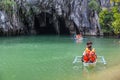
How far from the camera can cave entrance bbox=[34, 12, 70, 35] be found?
62469 mm

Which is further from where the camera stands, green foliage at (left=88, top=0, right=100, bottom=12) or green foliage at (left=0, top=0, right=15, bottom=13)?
green foliage at (left=0, top=0, right=15, bottom=13)

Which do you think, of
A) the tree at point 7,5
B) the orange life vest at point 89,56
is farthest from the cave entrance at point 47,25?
the orange life vest at point 89,56

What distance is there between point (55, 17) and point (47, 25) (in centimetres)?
516

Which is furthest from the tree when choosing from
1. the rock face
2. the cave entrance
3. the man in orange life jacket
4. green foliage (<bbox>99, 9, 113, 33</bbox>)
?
the man in orange life jacket

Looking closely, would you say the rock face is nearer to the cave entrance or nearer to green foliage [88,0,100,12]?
the cave entrance

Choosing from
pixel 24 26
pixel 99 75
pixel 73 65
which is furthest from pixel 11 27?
pixel 99 75

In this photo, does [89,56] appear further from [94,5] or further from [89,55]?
[94,5]

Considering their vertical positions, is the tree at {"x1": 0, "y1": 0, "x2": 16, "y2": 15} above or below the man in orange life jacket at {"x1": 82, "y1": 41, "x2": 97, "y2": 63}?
above

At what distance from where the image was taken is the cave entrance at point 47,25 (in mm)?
62469

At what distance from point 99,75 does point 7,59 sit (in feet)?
32.7

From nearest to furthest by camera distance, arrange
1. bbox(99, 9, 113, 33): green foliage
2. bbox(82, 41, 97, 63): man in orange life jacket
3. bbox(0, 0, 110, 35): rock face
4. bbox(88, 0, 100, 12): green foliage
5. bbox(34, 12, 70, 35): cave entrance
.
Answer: bbox(82, 41, 97, 63): man in orange life jacket, bbox(99, 9, 113, 33): green foliage, bbox(88, 0, 100, 12): green foliage, bbox(0, 0, 110, 35): rock face, bbox(34, 12, 70, 35): cave entrance

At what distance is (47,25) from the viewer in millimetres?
65750

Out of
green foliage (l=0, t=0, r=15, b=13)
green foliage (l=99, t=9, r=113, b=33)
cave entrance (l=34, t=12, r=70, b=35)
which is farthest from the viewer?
cave entrance (l=34, t=12, r=70, b=35)

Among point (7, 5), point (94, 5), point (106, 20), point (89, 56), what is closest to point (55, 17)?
point (94, 5)
